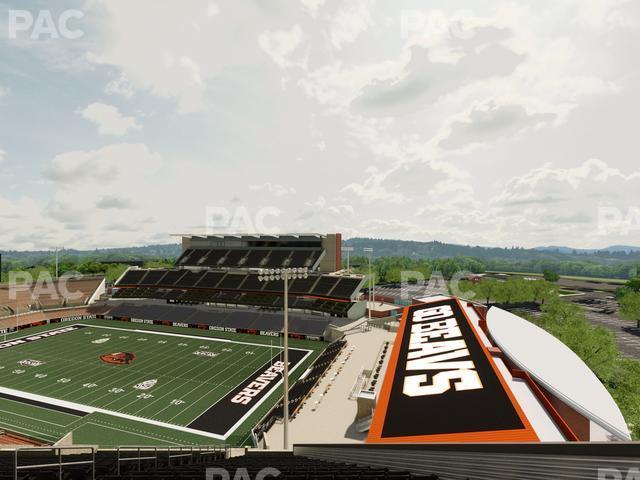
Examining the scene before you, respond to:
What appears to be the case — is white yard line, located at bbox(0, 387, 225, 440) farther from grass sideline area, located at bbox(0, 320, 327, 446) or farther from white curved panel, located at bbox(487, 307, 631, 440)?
white curved panel, located at bbox(487, 307, 631, 440)

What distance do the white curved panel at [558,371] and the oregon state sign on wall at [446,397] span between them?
5.09ft

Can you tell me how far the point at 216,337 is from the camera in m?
46.9

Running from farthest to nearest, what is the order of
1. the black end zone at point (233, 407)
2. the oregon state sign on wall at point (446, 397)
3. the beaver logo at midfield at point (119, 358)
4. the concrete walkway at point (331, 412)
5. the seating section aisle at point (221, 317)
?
the seating section aisle at point (221, 317)
the beaver logo at midfield at point (119, 358)
the black end zone at point (233, 407)
the concrete walkway at point (331, 412)
the oregon state sign on wall at point (446, 397)

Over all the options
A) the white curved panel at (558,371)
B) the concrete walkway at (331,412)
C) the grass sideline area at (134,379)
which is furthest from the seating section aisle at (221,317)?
the white curved panel at (558,371)

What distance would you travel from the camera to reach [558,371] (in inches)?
621

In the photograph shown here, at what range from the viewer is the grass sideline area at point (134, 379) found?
23188 mm

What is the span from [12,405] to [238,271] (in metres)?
40.1

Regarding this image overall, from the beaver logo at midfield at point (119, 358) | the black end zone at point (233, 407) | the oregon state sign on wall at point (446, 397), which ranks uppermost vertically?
the oregon state sign on wall at point (446, 397)

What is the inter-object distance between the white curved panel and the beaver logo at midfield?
3936 centimetres

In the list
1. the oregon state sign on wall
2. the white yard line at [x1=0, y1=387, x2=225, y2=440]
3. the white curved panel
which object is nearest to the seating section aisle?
the white yard line at [x1=0, y1=387, x2=225, y2=440]

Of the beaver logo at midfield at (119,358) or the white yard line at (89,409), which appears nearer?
the white yard line at (89,409)

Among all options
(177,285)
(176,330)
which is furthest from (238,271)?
(176,330)

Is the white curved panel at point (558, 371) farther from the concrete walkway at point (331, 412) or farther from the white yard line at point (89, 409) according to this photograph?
the white yard line at point (89, 409)

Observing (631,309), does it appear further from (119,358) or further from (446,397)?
(119,358)
